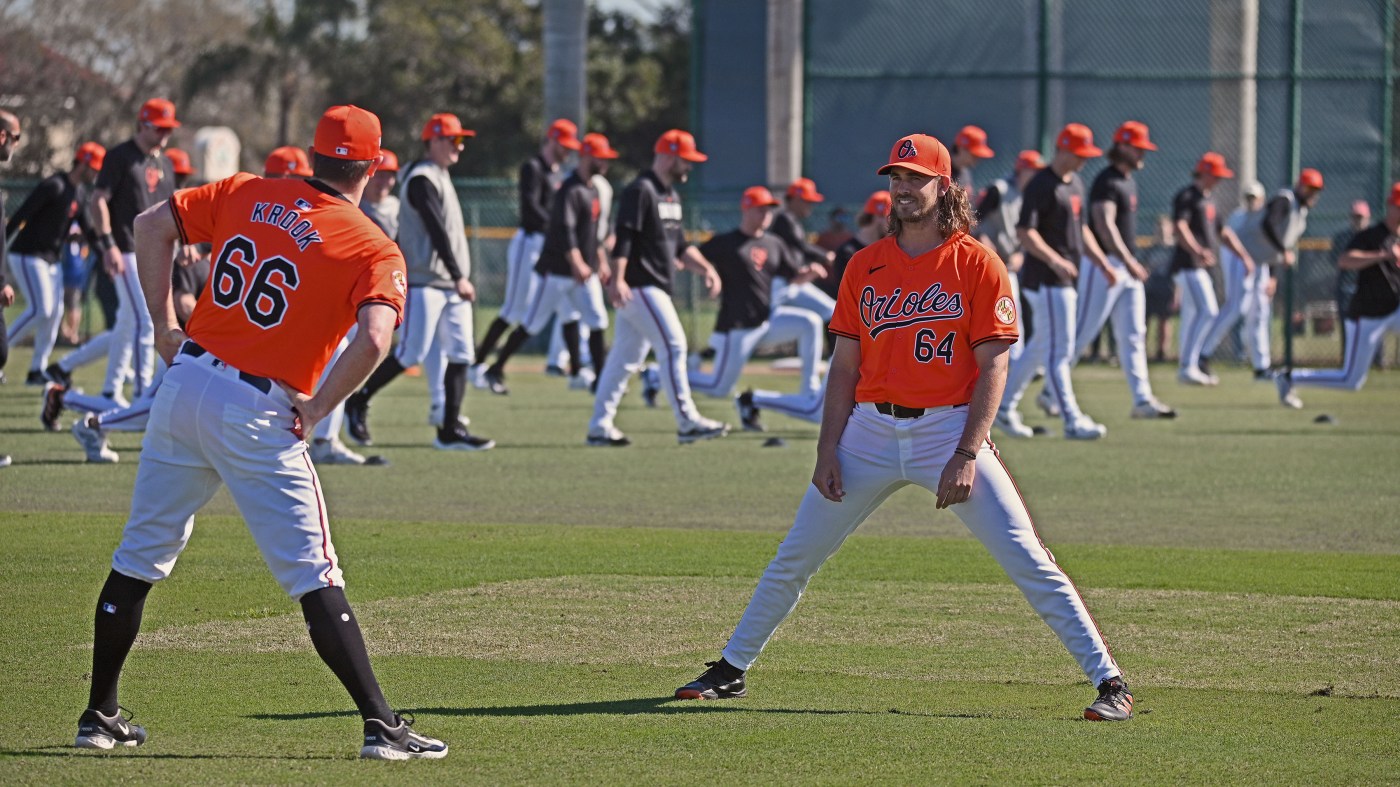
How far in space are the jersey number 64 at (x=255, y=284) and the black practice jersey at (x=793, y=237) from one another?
13089 millimetres

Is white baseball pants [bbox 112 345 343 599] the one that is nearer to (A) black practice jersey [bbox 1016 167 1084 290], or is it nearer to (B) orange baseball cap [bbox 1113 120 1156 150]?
(A) black practice jersey [bbox 1016 167 1084 290]

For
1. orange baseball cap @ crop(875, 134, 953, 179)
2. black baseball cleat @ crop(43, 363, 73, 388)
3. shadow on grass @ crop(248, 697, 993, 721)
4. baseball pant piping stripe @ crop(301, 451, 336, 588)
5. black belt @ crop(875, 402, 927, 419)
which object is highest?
orange baseball cap @ crop(875, 134, 953, 179)

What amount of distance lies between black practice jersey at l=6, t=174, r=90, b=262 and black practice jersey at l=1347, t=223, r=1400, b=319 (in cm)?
1155

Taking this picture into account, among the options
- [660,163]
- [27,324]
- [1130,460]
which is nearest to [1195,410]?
[1130,460]

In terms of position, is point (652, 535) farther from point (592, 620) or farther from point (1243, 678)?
point (1243, 678)

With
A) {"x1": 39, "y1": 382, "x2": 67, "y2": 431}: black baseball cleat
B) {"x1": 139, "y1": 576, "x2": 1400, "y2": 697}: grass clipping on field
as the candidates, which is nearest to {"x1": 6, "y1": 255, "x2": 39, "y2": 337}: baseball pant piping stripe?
{"x1": 39, "y1": 382, "x2": 67, "y2": 431}: black baseball cleat

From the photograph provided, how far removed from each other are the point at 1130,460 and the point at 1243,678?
7382 mm

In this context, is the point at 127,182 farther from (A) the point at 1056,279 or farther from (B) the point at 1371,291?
(B) the point at 1371,291

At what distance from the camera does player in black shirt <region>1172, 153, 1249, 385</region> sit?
781 inches

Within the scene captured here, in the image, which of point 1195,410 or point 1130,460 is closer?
point 1130,460

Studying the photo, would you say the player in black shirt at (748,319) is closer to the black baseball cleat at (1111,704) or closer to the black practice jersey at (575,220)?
the black practice jersey at (575,220)

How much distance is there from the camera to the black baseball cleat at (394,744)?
216 inches

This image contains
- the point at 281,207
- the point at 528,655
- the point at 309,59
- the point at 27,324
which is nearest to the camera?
the point at 281,207

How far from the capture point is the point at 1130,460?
14.1m
